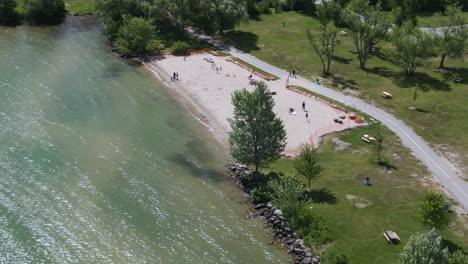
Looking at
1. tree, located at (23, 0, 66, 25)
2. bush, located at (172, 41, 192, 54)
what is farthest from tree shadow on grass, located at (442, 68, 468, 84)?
tree, located at (23, 0, 66, 25)

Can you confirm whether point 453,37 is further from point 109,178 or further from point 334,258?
point 109,178

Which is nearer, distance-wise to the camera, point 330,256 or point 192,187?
point 330,256

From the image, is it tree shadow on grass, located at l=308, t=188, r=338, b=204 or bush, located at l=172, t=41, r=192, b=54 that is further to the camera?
bush, located at l=172, t=41, r=192, b=54

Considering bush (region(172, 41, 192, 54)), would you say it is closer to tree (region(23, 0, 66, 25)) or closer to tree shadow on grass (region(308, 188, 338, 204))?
tree (region(23, 0, 66, 25))

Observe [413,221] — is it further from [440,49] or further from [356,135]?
[440,49]

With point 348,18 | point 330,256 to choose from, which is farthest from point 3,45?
point 330,256

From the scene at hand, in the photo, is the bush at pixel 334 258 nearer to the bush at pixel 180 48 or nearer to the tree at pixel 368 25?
the tree at pixel 368 25
